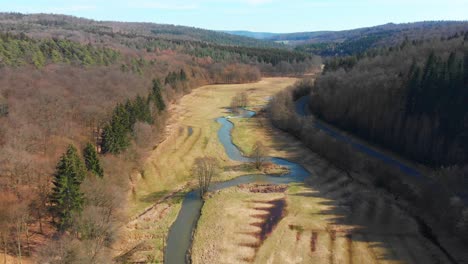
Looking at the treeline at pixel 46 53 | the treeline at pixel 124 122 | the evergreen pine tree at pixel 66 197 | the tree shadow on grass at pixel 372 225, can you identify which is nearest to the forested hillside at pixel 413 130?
the tree shadow on grass at pixel 372 225

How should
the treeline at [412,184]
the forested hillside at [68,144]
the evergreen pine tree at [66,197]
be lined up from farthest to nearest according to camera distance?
the treeline at [412,184] < the evergreen pine tree at [66,197] < the forested hillside at [68,144]

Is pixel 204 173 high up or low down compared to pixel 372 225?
up

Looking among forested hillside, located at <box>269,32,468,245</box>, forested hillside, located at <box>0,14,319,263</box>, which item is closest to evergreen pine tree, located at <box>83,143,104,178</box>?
forested hillside, located at <box>0,14,319,263</box>

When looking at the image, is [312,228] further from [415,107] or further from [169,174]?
[415,107]

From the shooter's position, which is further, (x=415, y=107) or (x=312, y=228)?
(x=415, y=107)

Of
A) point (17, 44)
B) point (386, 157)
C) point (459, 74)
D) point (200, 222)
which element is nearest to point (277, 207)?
point (200, 222)

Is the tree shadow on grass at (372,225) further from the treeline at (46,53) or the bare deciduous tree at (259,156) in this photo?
the treeline at (46,53)

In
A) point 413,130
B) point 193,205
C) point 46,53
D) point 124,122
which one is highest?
point 46,53

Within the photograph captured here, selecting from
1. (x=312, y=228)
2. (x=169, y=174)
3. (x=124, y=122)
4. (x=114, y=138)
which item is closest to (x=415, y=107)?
(x=312, y=228)
